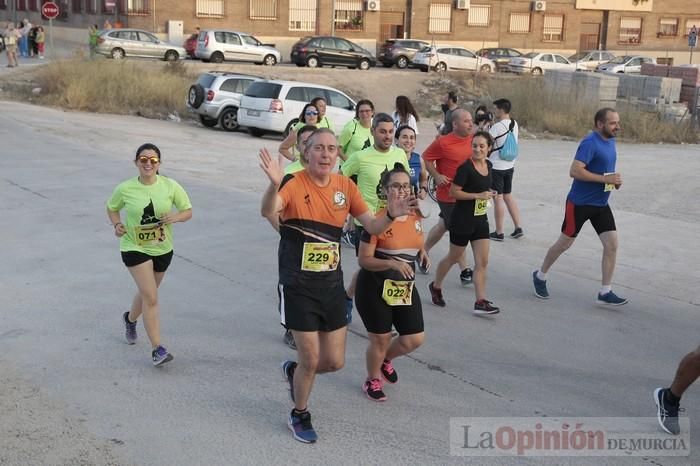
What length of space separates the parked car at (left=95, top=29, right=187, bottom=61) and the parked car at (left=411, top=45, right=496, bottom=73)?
12.5 meters

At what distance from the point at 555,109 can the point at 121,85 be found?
13.7 meters

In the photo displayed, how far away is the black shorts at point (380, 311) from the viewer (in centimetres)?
556

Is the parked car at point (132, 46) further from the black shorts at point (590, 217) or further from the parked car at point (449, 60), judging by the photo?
the black shorts at point (590, 217)

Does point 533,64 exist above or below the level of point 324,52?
below

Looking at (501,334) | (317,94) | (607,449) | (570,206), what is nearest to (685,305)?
(570,206)

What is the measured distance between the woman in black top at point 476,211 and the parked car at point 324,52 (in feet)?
109

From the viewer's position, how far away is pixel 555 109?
27266mm

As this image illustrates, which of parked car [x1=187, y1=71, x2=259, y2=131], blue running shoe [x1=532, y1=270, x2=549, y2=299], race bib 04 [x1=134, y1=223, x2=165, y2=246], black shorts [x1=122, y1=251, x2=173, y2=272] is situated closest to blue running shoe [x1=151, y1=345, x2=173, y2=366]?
black shorts [x1=122, y1=251, x2=173, y2=272]

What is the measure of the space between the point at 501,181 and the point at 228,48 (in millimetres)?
29351

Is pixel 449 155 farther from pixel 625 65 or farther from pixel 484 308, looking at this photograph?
pixel 625 65

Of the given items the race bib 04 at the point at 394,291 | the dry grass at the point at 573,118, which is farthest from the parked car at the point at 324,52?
the race bib 04 at the point at 394,291

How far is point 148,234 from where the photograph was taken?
6129 mm

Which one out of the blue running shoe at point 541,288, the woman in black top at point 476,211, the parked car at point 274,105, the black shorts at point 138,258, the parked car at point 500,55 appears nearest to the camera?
the black shorts at point 138,258

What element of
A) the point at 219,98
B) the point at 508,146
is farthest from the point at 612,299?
the point at 219,98
